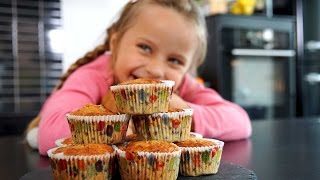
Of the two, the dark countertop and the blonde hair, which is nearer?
the dark countertop

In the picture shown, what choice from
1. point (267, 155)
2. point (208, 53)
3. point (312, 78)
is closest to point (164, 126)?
point (267, 155)

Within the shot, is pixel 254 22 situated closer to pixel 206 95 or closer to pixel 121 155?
pixel 206 95

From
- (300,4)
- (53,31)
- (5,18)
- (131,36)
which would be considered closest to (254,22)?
(300,4)

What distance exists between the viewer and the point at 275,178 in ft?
2.06

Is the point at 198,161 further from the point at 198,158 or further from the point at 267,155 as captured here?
the point at 267,155

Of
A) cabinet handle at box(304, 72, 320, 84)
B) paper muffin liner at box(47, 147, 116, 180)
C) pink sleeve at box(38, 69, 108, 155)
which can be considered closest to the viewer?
paper muffin liner at box(47, 147, 116, 180)

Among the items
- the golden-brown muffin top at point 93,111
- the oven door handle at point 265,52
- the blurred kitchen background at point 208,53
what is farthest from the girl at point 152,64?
the oven door handle at point 265,52

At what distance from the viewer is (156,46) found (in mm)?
1136

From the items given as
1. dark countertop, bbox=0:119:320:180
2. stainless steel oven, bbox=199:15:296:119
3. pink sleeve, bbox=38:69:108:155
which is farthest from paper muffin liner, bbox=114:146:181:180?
stainless steel oven, bbox=199:15:296:119

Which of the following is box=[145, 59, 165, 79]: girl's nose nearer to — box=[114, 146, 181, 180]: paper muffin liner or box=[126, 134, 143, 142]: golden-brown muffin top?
box=[126, 134, 143, 142]: golden-brown muffin top

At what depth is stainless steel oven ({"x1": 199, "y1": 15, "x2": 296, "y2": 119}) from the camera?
3.15 meters

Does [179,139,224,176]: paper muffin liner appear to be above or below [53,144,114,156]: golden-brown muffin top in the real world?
below

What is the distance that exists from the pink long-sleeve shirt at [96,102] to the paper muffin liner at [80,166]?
13.5 inches

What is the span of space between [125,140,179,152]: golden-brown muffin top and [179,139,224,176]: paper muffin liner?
3 centimetres
